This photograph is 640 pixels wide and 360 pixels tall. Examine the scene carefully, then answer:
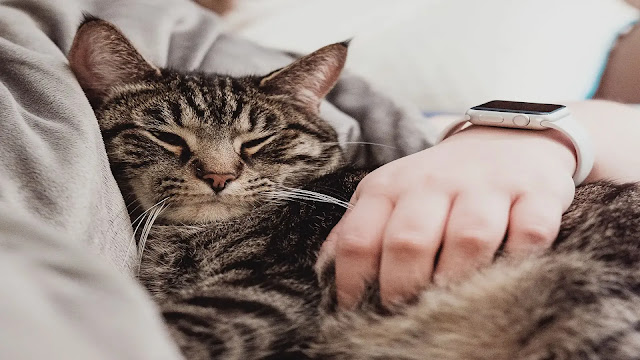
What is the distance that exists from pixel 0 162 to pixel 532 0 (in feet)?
6.16

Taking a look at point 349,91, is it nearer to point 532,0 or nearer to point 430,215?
point 430,215

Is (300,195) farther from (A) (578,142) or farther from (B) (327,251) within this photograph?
(A) (578,142)

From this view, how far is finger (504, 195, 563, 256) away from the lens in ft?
2.16

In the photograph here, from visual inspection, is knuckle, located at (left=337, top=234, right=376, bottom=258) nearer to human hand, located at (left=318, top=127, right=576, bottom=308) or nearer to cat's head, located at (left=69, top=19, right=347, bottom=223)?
human hand, located at (left=318, top=127, right=576, bottom=308)

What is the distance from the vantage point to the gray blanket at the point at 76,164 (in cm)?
40

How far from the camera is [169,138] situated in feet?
3.21

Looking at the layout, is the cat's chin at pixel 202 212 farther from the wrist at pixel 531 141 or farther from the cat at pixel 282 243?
the wrist at pixel 531 141

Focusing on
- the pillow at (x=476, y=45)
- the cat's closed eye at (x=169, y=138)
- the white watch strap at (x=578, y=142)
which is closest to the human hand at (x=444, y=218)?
the white watch strap at (x=578, y=142)

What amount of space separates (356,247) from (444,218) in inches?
4.4

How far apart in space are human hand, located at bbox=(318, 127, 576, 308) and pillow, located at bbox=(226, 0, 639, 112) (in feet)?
3.69

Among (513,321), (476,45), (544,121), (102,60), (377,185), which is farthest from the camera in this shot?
(476,45)

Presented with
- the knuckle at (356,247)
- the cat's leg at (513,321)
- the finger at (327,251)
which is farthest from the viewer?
the finger at (327,251)

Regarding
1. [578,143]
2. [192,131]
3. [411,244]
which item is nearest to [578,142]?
[578,143]

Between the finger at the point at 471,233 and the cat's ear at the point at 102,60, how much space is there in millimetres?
626
